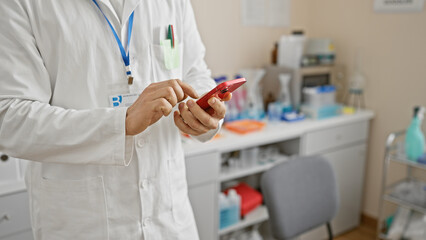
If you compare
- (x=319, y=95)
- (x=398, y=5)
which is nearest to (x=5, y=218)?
(x=319, y=95)

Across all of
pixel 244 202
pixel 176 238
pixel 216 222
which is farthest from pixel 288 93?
pixel 176 238

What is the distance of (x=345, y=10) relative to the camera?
2.74 meters

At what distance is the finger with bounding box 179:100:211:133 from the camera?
0.93 m

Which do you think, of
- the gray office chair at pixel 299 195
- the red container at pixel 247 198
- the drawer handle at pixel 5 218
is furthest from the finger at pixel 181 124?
the red container at pixel 247 198

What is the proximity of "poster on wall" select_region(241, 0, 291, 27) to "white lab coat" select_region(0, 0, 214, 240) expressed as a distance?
60.1 inches

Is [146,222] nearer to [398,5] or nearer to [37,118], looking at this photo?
[37,118]

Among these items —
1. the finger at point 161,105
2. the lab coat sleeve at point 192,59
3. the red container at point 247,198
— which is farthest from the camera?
the red container at point 247,198

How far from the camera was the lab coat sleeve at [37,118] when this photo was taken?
32.8 inches

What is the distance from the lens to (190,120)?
93 cm

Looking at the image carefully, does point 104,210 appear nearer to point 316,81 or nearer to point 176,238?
point 176,238

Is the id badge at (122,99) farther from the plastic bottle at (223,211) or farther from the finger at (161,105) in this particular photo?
the plastic bottle at (223,211)

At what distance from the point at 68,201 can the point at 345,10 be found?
2.50m

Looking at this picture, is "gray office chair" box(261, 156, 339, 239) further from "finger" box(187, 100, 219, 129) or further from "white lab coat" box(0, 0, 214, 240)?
"finger" box(187, 100, 219, 129)

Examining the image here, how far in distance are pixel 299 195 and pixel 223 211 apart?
26.3 inches
